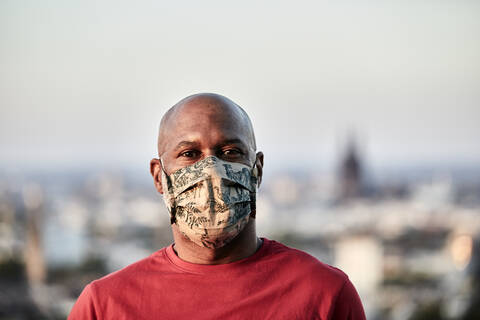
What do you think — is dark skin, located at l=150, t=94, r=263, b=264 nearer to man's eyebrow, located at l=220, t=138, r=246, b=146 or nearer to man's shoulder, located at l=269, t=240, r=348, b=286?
man's eyebrow, located at l=220, t=138, r=246, b=146

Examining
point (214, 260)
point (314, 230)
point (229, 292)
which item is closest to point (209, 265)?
point (214, 260)

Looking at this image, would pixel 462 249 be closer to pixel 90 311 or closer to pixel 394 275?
pixel 394 275

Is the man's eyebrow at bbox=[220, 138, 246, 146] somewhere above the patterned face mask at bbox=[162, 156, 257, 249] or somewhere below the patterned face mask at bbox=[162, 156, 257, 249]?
above

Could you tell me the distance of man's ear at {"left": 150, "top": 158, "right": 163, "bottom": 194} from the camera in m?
2.12

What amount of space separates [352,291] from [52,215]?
183 feet

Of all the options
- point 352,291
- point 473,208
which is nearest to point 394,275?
point 473,208

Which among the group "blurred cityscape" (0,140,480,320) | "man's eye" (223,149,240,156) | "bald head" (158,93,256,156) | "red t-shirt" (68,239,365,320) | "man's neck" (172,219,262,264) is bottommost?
"blurred cityscape" (0,140,480,320)

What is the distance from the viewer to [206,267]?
6.49 ft

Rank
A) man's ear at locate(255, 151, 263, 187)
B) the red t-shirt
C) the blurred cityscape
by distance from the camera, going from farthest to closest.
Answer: the blurred cityscape < man's ear at locate(255, 151, 263, 187) < the red t-shirt

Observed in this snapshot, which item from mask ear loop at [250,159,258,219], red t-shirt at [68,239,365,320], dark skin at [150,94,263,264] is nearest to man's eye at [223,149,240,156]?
dark skin at [150,94,263,264]

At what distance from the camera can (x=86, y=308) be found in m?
1.96

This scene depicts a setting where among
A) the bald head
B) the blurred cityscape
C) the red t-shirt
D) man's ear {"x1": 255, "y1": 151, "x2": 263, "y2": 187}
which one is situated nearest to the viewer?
the red t-shirt

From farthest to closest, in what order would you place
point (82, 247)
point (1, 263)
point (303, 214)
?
point (303, 214) < point (82, 247) < point (1, 263)

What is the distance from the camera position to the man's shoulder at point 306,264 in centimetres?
194
